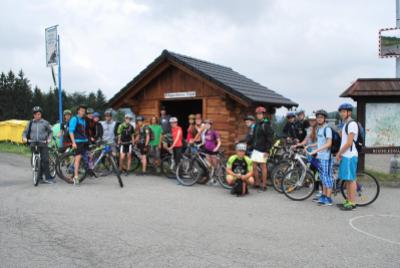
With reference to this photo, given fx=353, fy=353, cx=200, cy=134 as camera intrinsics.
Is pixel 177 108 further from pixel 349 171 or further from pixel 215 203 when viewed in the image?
pixel 349 171

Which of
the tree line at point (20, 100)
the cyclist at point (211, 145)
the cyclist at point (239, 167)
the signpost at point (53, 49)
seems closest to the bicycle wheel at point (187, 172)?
the cyclist at point (211, 145)

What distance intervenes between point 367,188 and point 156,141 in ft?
19.4

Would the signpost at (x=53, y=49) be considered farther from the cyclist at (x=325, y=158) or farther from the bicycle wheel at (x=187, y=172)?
the cyclist at (x=325, y=158)

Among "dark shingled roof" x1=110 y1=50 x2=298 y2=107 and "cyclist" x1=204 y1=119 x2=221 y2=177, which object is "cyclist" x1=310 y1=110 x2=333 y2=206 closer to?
"cyclist" x1=204 y1=119 x2=221 y2=177

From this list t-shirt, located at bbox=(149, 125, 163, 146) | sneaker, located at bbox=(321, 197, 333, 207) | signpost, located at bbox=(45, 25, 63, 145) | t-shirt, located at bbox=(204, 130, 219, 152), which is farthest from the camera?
signpost, located at bbox=(45, 25, 63, 145)

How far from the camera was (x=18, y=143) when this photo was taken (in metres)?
25.7

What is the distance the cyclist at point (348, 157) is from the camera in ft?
20.2

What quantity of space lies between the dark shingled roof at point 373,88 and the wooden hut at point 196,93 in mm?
2427

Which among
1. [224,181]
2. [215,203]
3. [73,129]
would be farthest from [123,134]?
[215,203]

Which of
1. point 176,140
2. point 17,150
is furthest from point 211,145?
point 17,150

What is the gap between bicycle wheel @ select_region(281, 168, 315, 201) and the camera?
717 centimetres

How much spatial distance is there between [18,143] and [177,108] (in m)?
16.6

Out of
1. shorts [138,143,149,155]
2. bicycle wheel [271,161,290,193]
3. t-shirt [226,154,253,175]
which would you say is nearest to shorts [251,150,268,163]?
t-shirt [226,154,253,175]

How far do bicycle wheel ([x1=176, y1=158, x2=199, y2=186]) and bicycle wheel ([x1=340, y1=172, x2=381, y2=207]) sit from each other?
3.73 m
